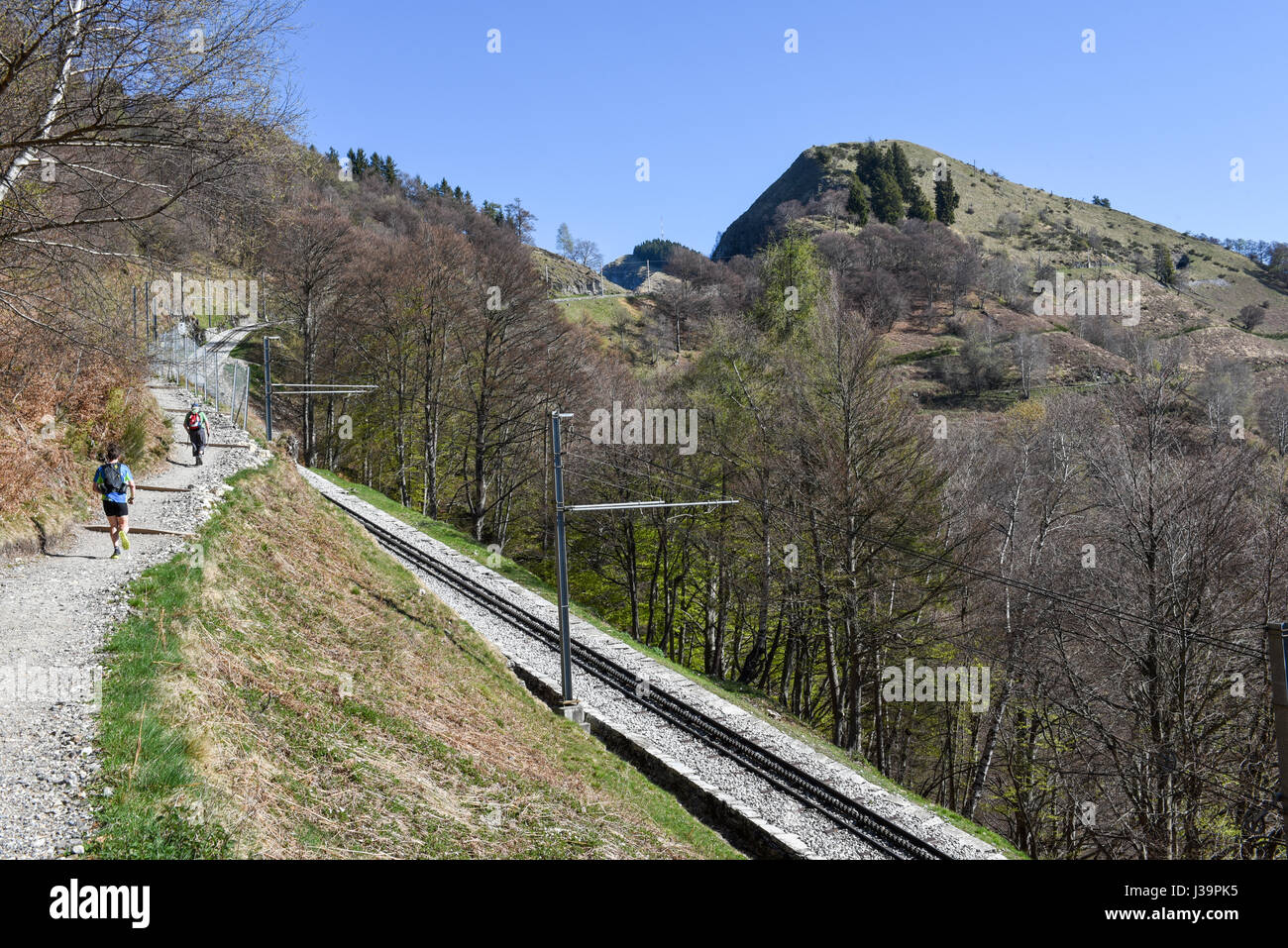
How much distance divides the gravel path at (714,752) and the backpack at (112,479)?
29.1 ft

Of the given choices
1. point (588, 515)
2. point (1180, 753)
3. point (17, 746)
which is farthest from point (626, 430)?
point (17, 746)

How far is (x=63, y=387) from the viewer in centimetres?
1733

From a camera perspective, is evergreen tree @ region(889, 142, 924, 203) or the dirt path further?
evergreen tree @ region(889, 142, 924, 203)

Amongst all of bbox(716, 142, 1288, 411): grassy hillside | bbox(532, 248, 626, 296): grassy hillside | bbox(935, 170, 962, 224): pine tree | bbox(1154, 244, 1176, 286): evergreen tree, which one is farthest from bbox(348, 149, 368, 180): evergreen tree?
bbox(1154, 244, 1176, 286): evergreen tree

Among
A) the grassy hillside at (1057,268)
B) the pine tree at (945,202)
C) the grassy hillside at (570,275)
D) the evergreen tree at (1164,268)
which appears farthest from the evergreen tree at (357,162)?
the evergreen tree at (1164,268)

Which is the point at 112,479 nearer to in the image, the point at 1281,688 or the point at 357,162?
the point at 1281,688

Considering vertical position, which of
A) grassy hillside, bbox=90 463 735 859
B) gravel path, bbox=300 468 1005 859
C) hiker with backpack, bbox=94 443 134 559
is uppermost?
hiker with backpack, bbox=94 443 134 559

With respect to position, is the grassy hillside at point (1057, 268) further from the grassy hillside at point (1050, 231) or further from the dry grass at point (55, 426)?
the dry grass at point (55, 426)

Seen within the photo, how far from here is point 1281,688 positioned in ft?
27.1

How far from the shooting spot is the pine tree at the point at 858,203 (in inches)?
5037

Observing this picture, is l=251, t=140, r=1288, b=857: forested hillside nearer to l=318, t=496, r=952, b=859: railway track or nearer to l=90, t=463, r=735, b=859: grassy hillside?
l=318, t=496, r=952, b=859: railway track

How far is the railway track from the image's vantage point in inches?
532

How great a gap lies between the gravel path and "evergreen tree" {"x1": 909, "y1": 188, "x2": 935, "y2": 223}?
400 ft
